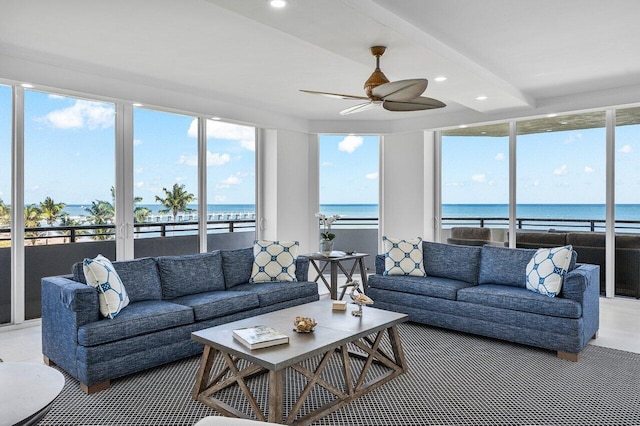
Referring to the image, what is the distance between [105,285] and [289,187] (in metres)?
3.85

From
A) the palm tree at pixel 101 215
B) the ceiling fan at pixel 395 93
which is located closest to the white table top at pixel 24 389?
the ceiling fan at pixel 395 93

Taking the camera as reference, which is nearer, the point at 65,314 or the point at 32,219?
the point at 65,314

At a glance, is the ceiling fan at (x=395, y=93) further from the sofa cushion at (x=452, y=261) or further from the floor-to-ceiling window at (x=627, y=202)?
the floor-to-ceiling window at (x=627, y=202)

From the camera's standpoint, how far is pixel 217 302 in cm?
369

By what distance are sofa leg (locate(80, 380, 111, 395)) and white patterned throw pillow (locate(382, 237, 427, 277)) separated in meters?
2.99

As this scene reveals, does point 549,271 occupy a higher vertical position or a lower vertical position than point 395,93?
A: lower

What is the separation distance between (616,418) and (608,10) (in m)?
2.72

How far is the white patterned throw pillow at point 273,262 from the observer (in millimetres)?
4547

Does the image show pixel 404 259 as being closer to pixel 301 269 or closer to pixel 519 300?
pixel 301 269

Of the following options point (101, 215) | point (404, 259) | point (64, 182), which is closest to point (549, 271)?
point (404, 259)

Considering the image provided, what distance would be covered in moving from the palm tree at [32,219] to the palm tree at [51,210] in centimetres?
5

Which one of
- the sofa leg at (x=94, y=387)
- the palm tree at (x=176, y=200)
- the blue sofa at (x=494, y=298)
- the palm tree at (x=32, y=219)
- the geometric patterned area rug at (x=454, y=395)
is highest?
the palm tree at (x=176, y=200)

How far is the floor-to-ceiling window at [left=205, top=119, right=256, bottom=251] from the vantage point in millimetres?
6047

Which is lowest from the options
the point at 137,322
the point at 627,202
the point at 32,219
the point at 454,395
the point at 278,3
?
the point at 454,395
